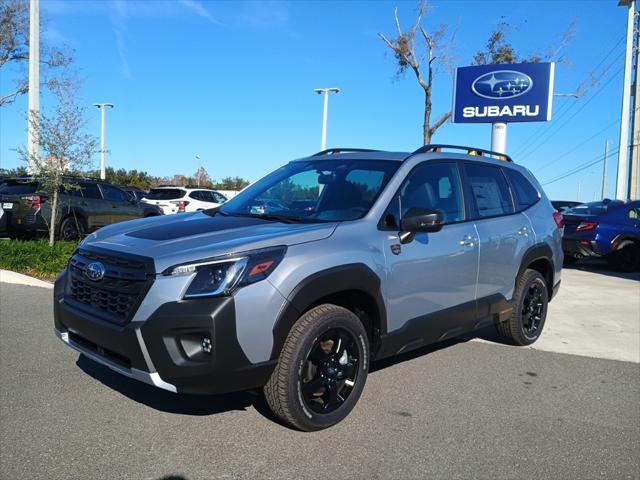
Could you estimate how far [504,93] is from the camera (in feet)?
44.6

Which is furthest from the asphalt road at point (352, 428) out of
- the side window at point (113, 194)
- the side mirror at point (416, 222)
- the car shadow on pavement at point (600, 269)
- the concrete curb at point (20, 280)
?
the side window at point (113, 194)

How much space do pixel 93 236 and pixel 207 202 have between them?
54.2ft

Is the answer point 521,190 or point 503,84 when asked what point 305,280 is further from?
point 503,84

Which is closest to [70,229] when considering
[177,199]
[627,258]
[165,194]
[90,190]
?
[90,190]

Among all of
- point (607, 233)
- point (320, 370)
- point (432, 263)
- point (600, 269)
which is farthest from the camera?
point (600, 269)

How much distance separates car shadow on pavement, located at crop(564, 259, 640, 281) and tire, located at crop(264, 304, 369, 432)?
9311 millimetres

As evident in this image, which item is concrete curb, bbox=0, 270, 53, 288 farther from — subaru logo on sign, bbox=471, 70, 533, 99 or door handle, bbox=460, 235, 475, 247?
subaru logo on sign, bbox=471, 70, 533, 99

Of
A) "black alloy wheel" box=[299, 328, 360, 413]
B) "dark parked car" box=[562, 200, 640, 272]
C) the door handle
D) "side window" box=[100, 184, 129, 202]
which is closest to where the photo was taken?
"black alloy wheel" box=[299, 328, 360, 413]

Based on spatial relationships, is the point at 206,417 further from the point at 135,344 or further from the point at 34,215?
the point at 34,215

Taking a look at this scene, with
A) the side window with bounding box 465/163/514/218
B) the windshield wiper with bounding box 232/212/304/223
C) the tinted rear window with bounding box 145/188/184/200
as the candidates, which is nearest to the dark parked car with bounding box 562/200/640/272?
the side window with bounding box 465/163/514/218

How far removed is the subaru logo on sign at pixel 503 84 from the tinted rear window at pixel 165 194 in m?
10.9

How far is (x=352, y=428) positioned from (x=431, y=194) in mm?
1957

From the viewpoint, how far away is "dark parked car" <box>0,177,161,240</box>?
1220cm

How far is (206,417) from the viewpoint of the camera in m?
3.82
